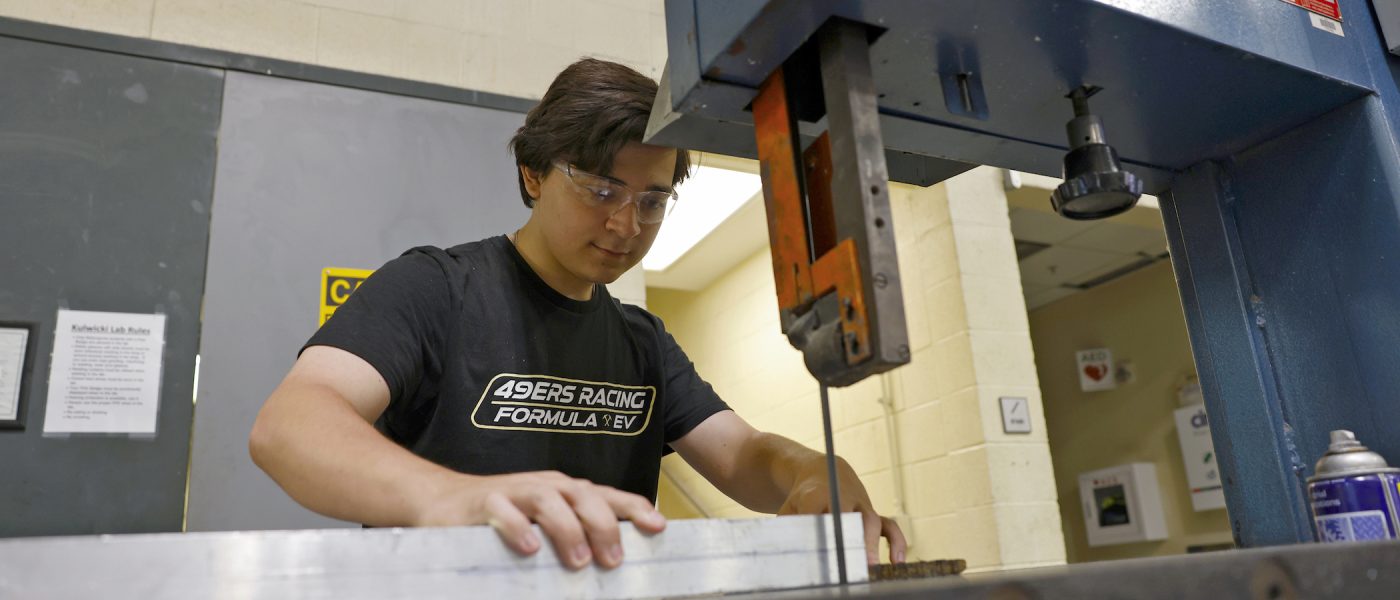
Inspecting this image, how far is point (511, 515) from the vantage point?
0.61 m

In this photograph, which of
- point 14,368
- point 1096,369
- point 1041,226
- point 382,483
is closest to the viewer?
point 382,483

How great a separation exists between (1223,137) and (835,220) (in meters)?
0.62

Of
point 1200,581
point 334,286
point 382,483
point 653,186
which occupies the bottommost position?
point 1200,581

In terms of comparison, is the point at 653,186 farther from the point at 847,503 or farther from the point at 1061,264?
the point at 1061,264

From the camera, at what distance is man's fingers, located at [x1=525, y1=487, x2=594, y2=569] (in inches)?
23.8

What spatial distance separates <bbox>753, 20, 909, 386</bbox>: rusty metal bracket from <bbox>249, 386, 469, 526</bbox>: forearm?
32 centimetres

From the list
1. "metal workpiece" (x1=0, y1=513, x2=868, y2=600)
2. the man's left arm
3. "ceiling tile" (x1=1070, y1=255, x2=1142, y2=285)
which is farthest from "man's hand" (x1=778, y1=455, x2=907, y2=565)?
"ceiling tile" (x1=1070, y1=255, x2=1142, y2=285)

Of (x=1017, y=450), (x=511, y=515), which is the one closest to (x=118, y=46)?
(x=511, y=515)

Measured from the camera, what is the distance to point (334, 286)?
2104 mm

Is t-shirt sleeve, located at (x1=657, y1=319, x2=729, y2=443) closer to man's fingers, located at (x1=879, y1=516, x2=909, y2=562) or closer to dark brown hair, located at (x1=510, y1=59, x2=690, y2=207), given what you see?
dark brown hair, located at (x1=510, y1=59, x2=690, y2=207)

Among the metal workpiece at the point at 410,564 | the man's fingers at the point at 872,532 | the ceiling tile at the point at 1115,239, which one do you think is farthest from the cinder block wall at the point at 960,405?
the metal workpiece at the point at 410,564

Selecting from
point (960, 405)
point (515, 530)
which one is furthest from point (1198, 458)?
point (515, 530)

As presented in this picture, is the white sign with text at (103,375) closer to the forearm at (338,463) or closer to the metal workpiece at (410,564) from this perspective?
the forearm at (338,463)

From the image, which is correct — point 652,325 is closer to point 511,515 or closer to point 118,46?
point 511,515
